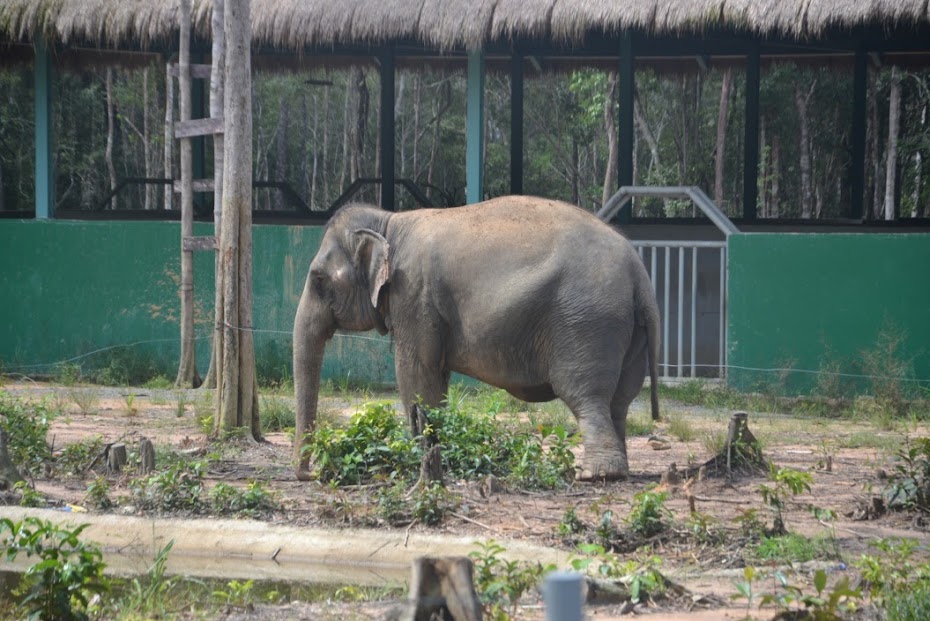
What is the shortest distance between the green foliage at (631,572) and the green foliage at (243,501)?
2.15 m

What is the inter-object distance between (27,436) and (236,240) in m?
2.11

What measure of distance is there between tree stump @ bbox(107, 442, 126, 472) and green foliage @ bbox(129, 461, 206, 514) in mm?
828

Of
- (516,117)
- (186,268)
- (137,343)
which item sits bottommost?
(137,343)

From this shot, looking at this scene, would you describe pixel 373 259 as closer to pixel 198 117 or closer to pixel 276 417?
pixel 276 417

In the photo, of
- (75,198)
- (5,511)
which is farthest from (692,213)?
(5,511)

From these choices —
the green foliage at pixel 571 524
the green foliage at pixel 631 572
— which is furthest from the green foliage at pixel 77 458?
the green foliage at pixel 631 572

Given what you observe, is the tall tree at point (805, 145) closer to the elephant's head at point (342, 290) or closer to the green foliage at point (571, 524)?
the elephant's head at point (342, 290)

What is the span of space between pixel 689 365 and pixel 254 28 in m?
6.15

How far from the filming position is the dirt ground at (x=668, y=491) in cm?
590

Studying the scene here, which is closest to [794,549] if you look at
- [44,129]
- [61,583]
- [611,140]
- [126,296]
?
[61,583]

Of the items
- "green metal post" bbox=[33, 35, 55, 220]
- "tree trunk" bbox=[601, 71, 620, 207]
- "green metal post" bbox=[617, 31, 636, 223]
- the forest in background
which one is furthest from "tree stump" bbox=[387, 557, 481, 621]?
the forest in background

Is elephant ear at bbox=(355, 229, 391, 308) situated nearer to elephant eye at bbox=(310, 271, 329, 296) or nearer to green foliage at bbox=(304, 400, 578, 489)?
elephant eye at bbox=(310, 271, 329, 296)

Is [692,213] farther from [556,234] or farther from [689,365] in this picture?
[556,234]

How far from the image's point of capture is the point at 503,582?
5383 millimetres
